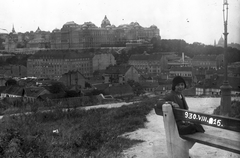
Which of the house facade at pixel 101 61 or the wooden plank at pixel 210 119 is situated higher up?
the house facade at pixel 101 61

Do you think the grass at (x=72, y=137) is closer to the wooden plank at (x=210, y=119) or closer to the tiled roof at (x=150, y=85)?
the wooden plank at (x=210, y=119)

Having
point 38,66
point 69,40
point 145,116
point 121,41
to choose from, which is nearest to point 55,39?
point 69,40

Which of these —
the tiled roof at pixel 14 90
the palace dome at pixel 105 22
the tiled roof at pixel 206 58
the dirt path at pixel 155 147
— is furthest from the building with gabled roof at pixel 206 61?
the palace dome at pixel 105 22

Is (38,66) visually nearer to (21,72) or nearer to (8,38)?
(21,72)

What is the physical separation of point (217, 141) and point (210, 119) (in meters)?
0.20

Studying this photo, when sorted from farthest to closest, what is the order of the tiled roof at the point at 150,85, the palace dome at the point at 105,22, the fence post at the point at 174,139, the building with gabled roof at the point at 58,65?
the palace dome at the point at 105,22 → the building with gabled roof at the point at 58,65 → the tiled roof at the point at 150,85 → the fence post at the point at 174,139

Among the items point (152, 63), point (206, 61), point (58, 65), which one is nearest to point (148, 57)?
point (152, 63)

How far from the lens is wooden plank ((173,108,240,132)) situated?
2.63 meters

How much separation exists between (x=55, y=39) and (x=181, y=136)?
76.2 metres

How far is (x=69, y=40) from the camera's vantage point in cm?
7512

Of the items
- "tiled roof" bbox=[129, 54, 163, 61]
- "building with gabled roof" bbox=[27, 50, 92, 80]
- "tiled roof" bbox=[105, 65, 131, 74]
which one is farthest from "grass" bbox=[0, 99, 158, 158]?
"building with gabled roof" bbox=[27, 50, 92, 80]

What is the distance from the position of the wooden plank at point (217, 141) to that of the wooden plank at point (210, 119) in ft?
0.52

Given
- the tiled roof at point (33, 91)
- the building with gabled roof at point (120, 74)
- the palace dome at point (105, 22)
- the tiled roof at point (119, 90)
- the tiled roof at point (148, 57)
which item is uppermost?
the palace dome at point (105, 22)

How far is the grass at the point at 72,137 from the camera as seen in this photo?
4.04 m
